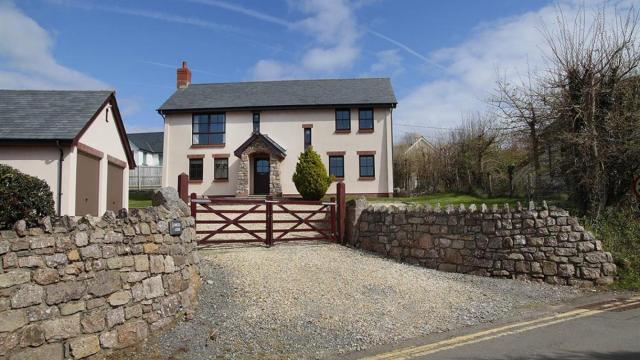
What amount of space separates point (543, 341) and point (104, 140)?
17.1 meters

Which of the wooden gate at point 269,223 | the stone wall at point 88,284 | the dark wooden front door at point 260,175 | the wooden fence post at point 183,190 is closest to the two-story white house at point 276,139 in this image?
the dark wooden front door at point 260,175

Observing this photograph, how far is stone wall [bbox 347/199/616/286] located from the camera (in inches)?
382

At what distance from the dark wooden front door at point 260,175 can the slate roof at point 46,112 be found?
10977mm

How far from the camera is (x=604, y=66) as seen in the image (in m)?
12.2

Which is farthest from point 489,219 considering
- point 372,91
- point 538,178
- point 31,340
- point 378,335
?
point 372,91

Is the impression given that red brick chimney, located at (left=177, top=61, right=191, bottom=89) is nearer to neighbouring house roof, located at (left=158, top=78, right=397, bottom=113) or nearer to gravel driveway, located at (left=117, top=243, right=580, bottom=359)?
neighbouring house roof, located at (left=158, top=78, right=397, bottom=113)

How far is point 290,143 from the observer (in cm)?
2800

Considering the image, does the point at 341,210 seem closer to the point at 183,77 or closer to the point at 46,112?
the point at 46,112

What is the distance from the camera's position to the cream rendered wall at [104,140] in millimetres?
16750

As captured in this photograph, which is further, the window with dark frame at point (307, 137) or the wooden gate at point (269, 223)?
the window with dark frame at point (307, 137)

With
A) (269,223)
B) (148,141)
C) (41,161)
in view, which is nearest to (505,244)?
(269,223)

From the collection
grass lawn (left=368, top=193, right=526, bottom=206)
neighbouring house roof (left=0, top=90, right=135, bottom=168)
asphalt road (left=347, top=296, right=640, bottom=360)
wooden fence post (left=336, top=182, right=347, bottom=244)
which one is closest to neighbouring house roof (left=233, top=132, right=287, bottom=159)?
grass lawn (left=368, top=193, right=526, bottom=206)

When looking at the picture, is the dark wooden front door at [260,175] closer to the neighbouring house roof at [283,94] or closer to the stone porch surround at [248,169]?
the stone porch surround at [248,169]

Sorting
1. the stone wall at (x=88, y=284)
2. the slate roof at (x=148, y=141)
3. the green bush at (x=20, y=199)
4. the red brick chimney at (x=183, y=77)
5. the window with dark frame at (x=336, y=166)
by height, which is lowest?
the stone wall at (x=88, y=284)
